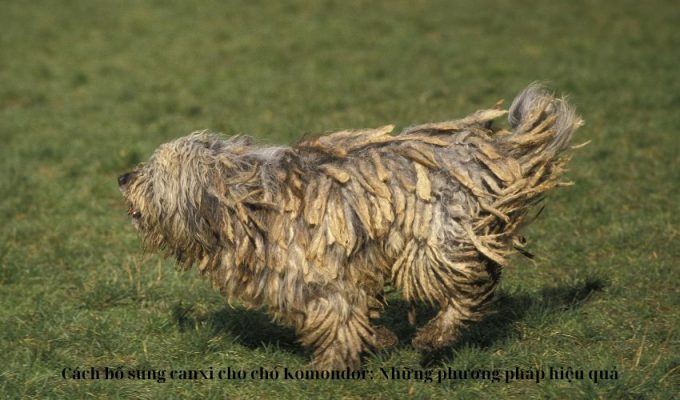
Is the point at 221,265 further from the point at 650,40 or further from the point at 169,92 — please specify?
the point at 650,40

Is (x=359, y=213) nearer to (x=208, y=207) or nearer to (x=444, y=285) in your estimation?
(x=444, y=285)

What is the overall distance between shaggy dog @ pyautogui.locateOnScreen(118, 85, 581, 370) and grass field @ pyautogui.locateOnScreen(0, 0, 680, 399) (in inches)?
22.4

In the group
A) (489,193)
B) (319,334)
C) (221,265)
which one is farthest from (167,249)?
(489,193)

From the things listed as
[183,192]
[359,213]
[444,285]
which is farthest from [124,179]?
[444,285]

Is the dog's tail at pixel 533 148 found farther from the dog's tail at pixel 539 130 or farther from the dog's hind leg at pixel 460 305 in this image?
the dog's hind leg at pixel 460 305

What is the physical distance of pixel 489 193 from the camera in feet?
16.6

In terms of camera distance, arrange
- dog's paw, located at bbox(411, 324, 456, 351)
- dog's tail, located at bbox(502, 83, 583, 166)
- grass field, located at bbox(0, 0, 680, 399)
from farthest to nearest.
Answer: grass field, located at bbox(0, 0, 680, 399) → dog's paw, located at bbox(411, 324, 456, 351) → dog's tail, located at bbox(502, 83, 583, 166)

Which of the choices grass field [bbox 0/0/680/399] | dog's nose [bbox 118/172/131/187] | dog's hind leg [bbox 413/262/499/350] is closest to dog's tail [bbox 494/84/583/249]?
dog's hind leg [bbox 413/262/499/350]

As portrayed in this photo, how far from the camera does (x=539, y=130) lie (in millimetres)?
5211

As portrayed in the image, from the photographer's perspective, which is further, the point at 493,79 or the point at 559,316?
the point at 493,79

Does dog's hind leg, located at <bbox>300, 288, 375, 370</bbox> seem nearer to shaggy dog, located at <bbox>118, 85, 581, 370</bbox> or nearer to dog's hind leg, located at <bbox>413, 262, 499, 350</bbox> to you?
shaggy dog, located at <bbox>118, 85, 581, 370</bbox>

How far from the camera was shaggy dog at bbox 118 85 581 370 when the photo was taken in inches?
200

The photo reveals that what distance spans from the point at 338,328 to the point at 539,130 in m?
1.61

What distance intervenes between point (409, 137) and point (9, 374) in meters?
2.83
